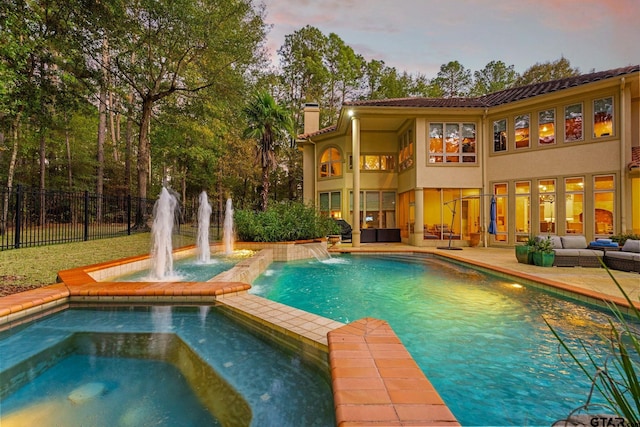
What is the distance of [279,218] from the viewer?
10445mm

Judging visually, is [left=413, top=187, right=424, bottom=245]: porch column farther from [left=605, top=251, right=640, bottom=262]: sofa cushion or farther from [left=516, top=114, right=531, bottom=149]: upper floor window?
[left=605, top=251, right=640, bottom=262]: sofa cushion

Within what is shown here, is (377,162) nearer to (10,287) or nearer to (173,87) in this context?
(173,87)

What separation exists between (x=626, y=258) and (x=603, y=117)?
614cm

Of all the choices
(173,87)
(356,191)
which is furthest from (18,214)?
(356,191)

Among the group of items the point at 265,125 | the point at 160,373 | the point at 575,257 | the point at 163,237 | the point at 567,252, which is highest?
the point at 265,125

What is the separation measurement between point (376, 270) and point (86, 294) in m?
5.96

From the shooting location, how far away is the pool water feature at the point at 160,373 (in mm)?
1991

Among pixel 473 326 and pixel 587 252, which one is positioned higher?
pixel 587 252

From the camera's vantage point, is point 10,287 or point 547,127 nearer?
point 10,287

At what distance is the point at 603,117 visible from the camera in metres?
10.0

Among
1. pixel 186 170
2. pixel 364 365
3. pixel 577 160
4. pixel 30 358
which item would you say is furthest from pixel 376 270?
pixel 186 170

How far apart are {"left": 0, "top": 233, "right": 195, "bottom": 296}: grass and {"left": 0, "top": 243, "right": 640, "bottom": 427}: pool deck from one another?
613mm

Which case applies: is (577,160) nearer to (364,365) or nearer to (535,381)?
(535,381)

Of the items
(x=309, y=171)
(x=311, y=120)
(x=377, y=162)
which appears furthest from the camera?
(x=311, y=120)
